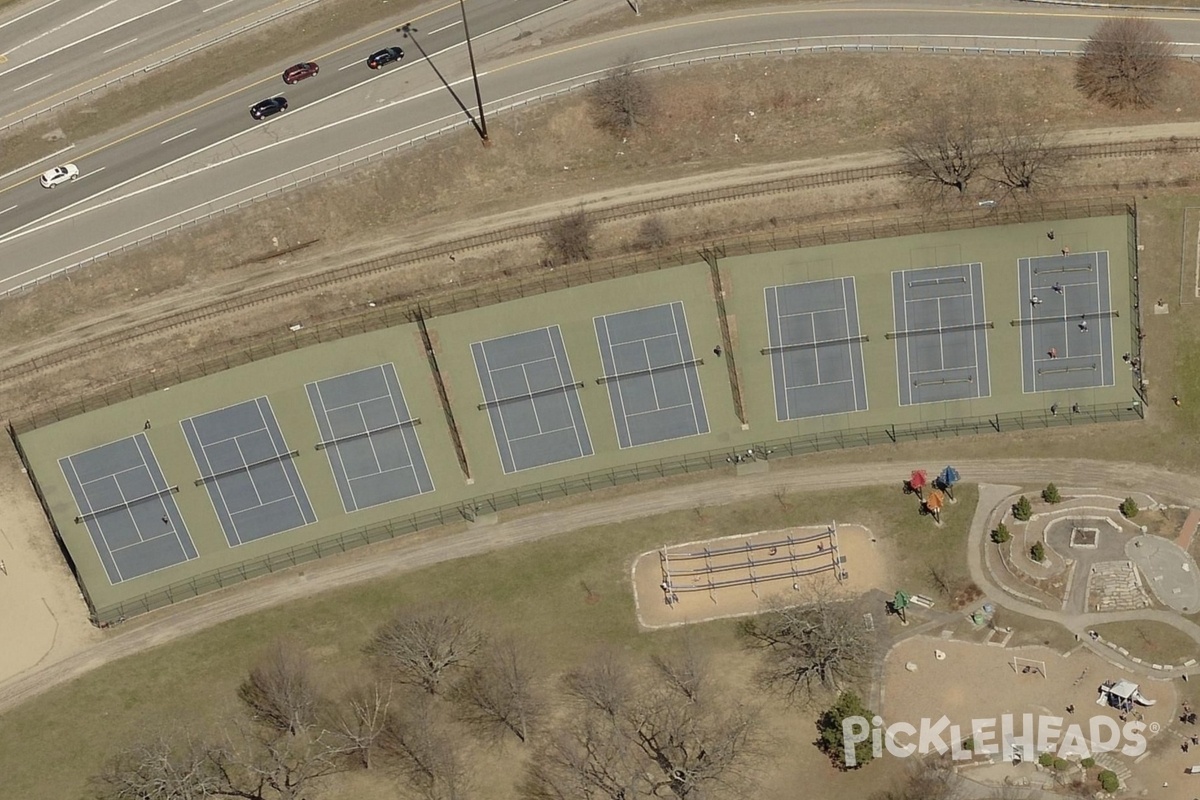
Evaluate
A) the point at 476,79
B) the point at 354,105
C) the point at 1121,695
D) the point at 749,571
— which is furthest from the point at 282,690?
the point at 1121,695

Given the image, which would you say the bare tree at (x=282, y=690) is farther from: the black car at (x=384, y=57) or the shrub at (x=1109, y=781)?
the shrub at (x=1109, y=781)

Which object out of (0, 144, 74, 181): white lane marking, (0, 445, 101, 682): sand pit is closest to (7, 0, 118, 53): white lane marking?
(0, 144, 74, 181): white lane marking

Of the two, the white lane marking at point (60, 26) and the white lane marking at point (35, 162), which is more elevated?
the white lane marking at point (60, 26)

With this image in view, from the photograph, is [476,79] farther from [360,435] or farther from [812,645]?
[812,645]

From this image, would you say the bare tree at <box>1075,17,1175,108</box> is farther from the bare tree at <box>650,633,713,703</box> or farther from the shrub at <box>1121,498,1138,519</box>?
the bare tree at <box>650,633,713,703</box>

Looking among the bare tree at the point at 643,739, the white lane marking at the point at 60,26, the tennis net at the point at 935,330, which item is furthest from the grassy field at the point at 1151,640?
the white lane marking at the point at 60,26

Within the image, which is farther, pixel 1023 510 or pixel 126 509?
pixel 126 509
